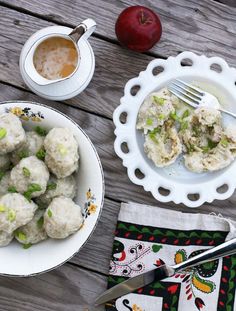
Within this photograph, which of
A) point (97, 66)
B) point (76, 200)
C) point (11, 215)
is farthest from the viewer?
point (97, 66)

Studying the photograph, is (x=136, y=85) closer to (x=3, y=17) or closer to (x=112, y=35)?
(x=112, y=35)

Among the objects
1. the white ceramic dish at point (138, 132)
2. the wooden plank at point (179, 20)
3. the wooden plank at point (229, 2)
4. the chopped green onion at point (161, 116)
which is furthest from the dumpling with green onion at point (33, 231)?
the wooden plank at point (229, 2)

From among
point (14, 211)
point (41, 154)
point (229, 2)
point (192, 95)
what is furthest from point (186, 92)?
point (14, 211)

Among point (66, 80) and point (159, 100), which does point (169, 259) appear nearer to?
point (159, 100)

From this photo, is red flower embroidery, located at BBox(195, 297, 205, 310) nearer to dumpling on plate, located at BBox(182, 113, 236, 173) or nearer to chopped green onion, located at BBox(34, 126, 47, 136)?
dumpling on plate, located at BBox(182, 113, 236, 173)

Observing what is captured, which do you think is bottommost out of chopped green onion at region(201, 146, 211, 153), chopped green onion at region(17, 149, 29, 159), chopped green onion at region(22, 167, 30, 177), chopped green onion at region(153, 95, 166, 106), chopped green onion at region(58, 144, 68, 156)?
chopped green onion at region(17, 149, 29, 159)

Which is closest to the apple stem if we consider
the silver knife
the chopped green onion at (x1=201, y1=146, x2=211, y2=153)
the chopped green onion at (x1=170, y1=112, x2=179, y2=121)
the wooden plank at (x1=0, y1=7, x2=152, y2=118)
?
the wooden plank at (x1=0, y1=7, x2=152, y2=118)
